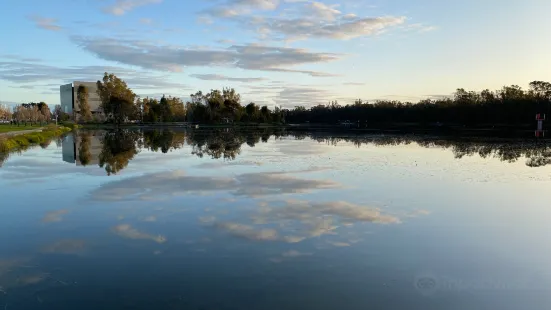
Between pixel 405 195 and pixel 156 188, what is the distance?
8.42m

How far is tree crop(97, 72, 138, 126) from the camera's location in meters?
94.0

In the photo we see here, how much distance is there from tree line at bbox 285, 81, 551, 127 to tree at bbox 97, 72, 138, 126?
55.8m

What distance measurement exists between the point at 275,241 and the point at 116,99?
92064 mm

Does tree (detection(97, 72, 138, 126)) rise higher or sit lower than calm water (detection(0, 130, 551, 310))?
higher

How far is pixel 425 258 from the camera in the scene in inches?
325

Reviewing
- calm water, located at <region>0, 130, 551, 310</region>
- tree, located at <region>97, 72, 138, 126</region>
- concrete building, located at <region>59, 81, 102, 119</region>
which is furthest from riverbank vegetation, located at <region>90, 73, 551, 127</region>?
calm water, located at <region>0, 130, 551, 310</region>

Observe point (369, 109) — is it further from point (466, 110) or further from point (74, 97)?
point (74, 97)

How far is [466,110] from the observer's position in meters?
90.9

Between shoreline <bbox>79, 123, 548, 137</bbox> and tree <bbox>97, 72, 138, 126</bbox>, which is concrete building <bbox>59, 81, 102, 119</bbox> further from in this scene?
shoreline <bbox>79, 123, 548, 137</bbox>

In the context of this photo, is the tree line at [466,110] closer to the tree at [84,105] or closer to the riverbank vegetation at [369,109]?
the riverbank vegetation at [369,109]

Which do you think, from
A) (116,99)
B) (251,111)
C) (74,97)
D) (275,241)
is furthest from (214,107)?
(275,241)

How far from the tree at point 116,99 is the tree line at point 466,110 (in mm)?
55768

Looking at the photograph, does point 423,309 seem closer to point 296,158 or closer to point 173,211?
point 173,211

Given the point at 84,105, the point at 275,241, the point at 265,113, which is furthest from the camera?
the point at 265,113
